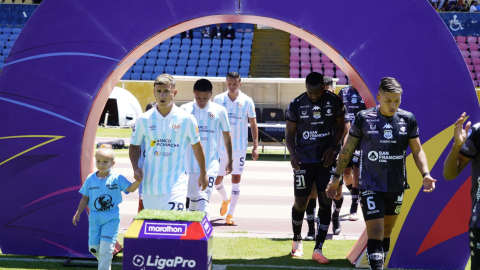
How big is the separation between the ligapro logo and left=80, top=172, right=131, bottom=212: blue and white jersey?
1.42 m

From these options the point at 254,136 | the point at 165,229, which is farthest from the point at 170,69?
the point at 165,229

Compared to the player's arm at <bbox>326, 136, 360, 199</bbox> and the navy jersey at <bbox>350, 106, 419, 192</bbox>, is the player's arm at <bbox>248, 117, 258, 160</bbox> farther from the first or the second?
the navy jersey at <bbox>350, 106, 419, 192</bbox>

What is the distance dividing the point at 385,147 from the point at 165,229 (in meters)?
2.09

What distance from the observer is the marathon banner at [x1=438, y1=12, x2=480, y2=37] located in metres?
26.0

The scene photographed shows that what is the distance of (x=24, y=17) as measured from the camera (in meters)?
29.4

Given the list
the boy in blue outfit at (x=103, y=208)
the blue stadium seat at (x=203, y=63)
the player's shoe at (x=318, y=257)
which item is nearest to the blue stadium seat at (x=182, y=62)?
the blue stadium seat at (x=203, y=63)

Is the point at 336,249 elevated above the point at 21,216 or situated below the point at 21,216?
below

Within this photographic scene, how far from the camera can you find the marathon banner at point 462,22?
2605 cm

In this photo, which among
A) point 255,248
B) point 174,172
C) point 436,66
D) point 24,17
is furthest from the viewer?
point 24,17

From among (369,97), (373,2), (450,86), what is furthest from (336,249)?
(373,2)

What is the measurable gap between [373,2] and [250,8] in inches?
51.4

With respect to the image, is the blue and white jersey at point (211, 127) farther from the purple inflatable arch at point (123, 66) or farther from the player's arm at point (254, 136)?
the player's arm at point (254, 136)

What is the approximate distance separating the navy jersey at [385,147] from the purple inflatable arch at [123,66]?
3.45 ft

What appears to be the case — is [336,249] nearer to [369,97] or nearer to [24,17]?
[369,97]
